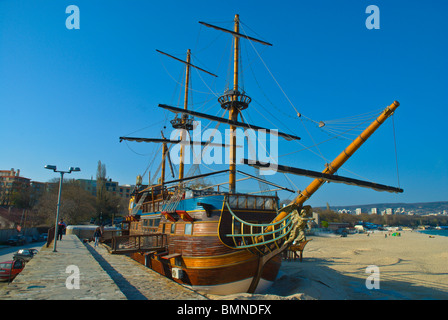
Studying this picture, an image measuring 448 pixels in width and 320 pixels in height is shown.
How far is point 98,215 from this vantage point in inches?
2675

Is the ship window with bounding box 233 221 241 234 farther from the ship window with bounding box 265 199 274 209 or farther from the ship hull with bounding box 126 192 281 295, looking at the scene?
the ship window with bounding box 265 199 274 209

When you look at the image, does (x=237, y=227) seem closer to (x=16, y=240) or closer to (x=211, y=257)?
(x=211, y=257)

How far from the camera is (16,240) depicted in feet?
147

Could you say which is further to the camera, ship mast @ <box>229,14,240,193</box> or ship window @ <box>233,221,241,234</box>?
ship mast @ <box>229,14,240,193</box>

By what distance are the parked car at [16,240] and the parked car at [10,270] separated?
32.9m

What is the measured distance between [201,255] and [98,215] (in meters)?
63.4

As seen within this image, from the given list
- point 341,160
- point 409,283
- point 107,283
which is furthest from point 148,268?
point 409,283

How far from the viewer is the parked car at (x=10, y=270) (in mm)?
17422

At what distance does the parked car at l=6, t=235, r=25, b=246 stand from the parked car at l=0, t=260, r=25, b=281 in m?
32.9

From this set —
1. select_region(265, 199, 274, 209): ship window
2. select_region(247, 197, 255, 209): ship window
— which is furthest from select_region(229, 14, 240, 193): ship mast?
select_region(265, 199, 274, 209): ship window

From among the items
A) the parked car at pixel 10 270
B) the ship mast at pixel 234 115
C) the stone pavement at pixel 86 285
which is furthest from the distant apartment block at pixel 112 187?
the stone pavement at pixel 86 285

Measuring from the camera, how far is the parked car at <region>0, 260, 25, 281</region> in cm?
1742

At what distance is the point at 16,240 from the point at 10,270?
111ft

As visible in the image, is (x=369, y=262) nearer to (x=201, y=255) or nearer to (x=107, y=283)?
(x=201, y=255)
